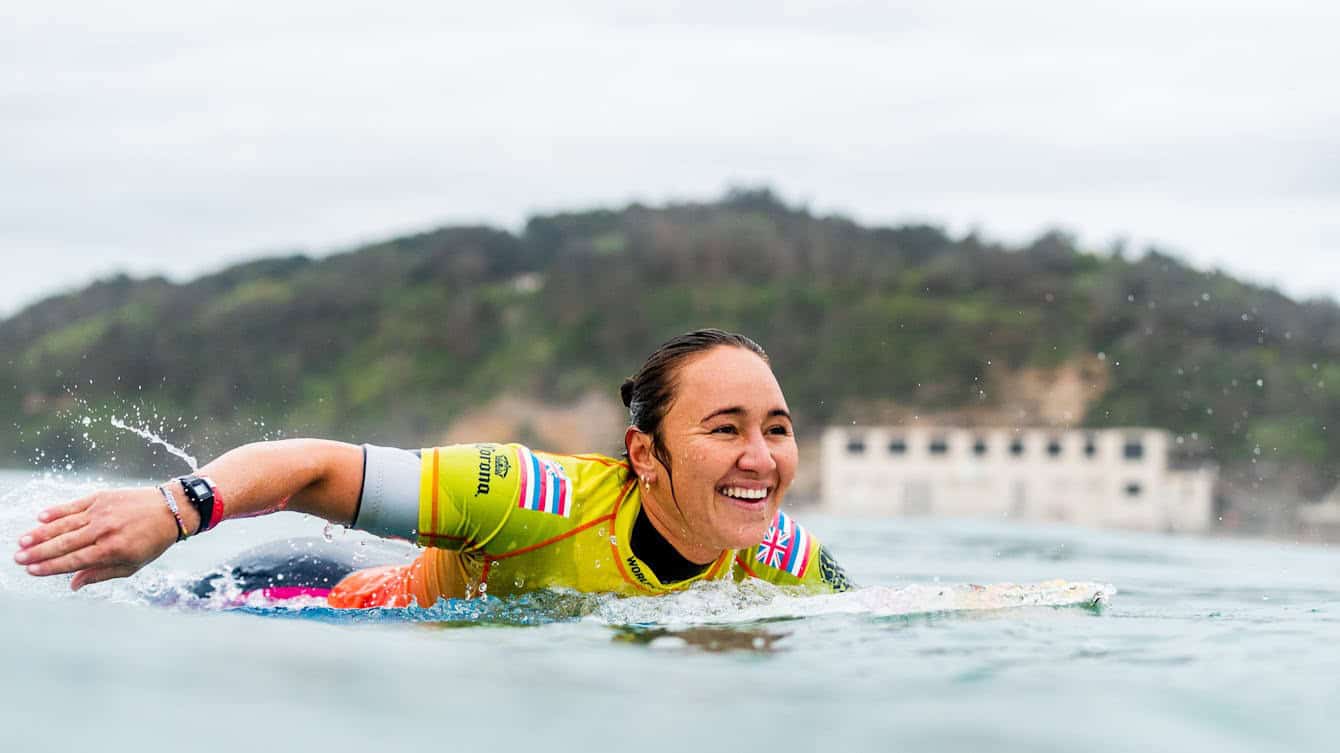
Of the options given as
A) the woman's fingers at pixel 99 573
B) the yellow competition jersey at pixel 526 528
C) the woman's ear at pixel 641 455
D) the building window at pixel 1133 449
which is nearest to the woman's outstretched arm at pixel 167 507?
the woman's fingers at pixel 99 573

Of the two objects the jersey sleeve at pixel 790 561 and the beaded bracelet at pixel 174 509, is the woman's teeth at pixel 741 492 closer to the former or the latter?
the jersey sleeve at pixel 790 561

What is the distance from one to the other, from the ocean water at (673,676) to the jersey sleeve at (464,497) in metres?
0.23

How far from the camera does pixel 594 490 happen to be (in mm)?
4582

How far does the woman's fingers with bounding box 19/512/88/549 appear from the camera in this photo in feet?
11.5

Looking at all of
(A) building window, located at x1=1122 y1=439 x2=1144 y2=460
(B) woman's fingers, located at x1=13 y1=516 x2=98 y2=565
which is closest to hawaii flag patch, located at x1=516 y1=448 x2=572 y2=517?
(B) woman's fingers, located at x1=13 y1=516 x2=98 y2=565

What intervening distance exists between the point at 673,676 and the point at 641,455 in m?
1.46

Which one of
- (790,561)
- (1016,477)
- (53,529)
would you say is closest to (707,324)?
(1016,477)

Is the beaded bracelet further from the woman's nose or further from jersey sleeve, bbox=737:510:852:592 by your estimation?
jersey sleeve, bbox=737:510:852:592

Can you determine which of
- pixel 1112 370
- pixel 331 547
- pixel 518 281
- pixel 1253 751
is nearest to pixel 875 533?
pixel 331 547

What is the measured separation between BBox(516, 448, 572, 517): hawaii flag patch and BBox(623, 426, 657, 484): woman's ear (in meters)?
0.22

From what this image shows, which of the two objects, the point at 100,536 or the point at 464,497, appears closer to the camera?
the point at 100,536

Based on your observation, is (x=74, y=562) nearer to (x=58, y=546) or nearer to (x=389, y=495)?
(x=58, y=546)

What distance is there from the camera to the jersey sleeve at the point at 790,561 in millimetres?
4855

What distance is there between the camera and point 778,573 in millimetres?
4910
